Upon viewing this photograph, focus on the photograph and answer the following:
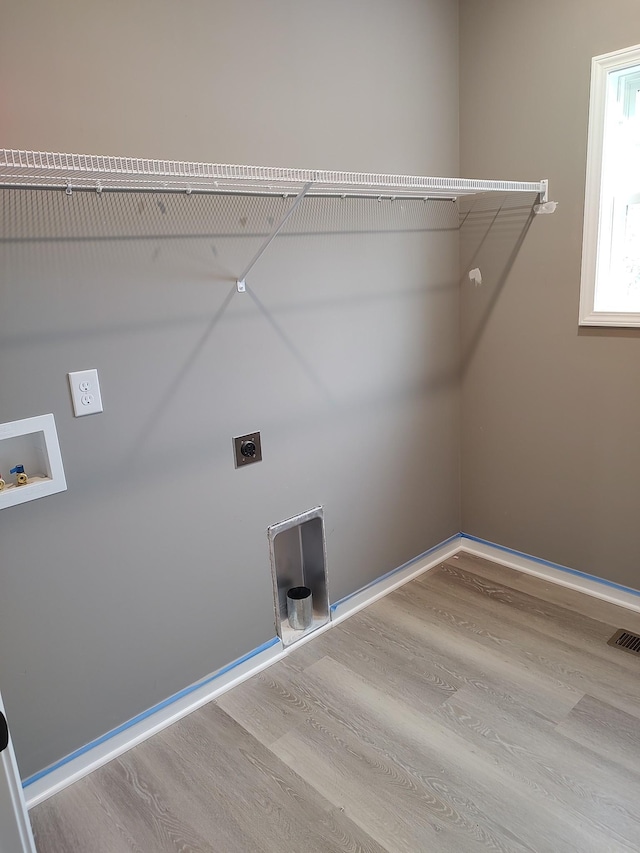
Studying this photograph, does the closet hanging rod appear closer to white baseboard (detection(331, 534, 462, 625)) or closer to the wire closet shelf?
the wire closet shelf

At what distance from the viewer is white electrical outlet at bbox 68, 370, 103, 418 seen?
1612 millimetres

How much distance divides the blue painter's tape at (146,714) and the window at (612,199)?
1.75 meters

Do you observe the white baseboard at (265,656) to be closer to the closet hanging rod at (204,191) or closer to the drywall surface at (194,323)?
the drywall surface at (194,323)

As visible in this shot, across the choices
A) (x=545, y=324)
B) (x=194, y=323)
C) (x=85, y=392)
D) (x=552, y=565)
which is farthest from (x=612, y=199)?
(x=85, y=392)

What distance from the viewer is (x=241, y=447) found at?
6.61 ft

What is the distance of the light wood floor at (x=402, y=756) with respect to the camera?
1.55m

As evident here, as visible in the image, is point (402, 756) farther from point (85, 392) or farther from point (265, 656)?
point (85, 392)

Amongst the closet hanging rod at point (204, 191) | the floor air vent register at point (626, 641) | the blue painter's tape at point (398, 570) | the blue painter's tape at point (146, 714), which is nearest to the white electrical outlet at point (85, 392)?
the closet hanging rod at point (204, 191)

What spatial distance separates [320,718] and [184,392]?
1.12m

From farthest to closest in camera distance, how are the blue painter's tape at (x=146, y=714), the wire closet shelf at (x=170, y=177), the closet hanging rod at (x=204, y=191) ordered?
the blue painter's tape at (x=146, y=714), the closet hanging rod at (x=204, y=191), the wire closet shelf at (x=170, y=177)

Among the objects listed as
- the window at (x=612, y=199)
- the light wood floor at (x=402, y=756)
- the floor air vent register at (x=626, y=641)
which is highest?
the window at (x=612, y=199)

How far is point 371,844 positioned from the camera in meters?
1.51

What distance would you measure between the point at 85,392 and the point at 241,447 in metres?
0.56

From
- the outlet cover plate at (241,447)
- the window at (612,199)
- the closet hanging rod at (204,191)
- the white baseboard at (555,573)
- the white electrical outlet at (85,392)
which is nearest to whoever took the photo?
the closet hanging rod at (204,191)
